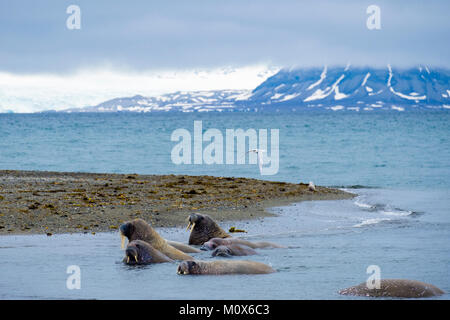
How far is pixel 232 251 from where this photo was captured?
16.4 meters

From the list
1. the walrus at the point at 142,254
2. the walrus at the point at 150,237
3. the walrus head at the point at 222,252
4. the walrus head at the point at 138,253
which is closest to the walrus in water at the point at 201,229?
the walrus at the point at 150,237

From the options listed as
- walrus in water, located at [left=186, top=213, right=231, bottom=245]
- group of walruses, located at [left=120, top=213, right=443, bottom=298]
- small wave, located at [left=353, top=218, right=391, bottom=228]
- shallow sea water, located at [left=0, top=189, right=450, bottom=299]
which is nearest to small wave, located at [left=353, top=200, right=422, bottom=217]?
shallow sea water, located at [left=0, top=189, right=450, bottom=299]

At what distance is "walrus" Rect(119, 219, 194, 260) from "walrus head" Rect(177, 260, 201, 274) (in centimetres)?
171

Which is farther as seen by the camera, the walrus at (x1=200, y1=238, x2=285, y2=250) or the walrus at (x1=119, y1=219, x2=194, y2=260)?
the walrus at (x1=200, y1=238, x2=285, y2=250)

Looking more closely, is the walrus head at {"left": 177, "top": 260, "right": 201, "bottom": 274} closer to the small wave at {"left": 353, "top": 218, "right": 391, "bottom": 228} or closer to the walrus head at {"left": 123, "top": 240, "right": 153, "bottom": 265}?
the walrus head at {"left": 123, "top": 240, "right": 153, "bottom": 265}

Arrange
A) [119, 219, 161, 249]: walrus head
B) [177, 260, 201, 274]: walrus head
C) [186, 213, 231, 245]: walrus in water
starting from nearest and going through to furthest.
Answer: [177, 260, 201, 274]: walrus head → [119, 219, 161, 249]: walrus head → [186, 213, 231, 245]: walrus in water

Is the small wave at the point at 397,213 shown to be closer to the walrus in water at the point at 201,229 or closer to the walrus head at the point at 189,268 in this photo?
the walrus in water at the point at 201,229

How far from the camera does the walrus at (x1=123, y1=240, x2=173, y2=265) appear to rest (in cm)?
1531

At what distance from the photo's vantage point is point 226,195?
27.7m

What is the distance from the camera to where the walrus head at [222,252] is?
53.4 feet

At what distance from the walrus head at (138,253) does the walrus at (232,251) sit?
1.58 metres

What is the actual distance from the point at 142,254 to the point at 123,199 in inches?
392

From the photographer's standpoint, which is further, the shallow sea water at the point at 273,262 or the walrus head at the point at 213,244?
the walrus head at the point at 213,244
